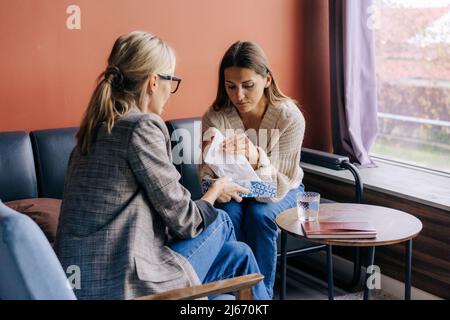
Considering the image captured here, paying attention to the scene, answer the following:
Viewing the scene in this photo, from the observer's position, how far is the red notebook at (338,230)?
212 cm

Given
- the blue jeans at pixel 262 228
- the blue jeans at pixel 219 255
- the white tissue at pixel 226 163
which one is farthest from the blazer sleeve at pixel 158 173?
the blue jeans at pixel 262 228

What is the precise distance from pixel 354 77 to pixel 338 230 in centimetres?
145

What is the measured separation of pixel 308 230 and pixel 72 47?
1.49 metres

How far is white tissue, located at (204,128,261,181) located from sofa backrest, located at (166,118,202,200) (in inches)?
20.9

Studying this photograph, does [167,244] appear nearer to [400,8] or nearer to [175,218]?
[175,218]

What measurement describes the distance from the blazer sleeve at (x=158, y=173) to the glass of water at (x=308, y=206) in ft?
2.04

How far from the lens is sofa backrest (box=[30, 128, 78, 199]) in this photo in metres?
2.69

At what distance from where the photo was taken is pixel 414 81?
11.0 ft

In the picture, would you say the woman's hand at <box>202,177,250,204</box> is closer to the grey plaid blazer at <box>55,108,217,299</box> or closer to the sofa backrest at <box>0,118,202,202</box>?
the grey plaid blazer at <box>55,108,217,299</box>

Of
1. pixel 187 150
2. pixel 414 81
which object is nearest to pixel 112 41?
pixel 187 150
